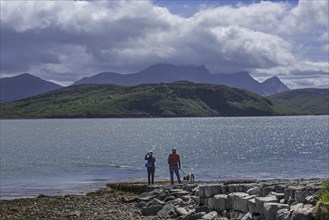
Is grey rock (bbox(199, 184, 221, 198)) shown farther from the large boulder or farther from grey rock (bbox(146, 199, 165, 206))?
grey rock (bbox(146, 199, 165, 206))

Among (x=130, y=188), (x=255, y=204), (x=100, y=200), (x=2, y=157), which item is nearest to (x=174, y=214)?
(x=255, y=204)

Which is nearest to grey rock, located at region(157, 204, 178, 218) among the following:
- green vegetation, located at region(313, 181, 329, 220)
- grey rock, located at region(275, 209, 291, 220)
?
grey rock, located at region(275, 209, 291, 220)

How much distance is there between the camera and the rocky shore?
17.7 metres

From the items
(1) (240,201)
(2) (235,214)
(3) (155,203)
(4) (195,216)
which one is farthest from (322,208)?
(3) (155,203)

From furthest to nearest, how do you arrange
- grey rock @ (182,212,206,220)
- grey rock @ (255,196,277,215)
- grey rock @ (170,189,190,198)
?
1. grey rock @ (170,189,190,198)
2. grey rock @ (182,212,206,220)
3. grey rock @ (255,196,277,215)

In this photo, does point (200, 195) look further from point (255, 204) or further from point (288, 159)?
point (288, 159)

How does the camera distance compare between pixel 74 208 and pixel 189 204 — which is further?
pixel 74 208

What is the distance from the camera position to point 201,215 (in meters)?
22.2

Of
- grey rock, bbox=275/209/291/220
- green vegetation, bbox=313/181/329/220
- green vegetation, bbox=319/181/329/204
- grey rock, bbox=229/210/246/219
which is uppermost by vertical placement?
green vegetation, bbox=319/181/329/204

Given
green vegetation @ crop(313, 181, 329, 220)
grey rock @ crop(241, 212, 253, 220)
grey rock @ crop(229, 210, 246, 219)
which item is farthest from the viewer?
grey rock @ crop(229, 210, 246, 219)

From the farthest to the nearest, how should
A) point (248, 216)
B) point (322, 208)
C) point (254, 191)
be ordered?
point (254, 191)
point (248, 216)
point (322, 208)

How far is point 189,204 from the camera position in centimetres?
2538

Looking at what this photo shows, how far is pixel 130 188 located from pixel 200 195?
14.0 m

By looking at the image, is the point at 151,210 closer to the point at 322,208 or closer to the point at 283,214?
the point at 283,214
